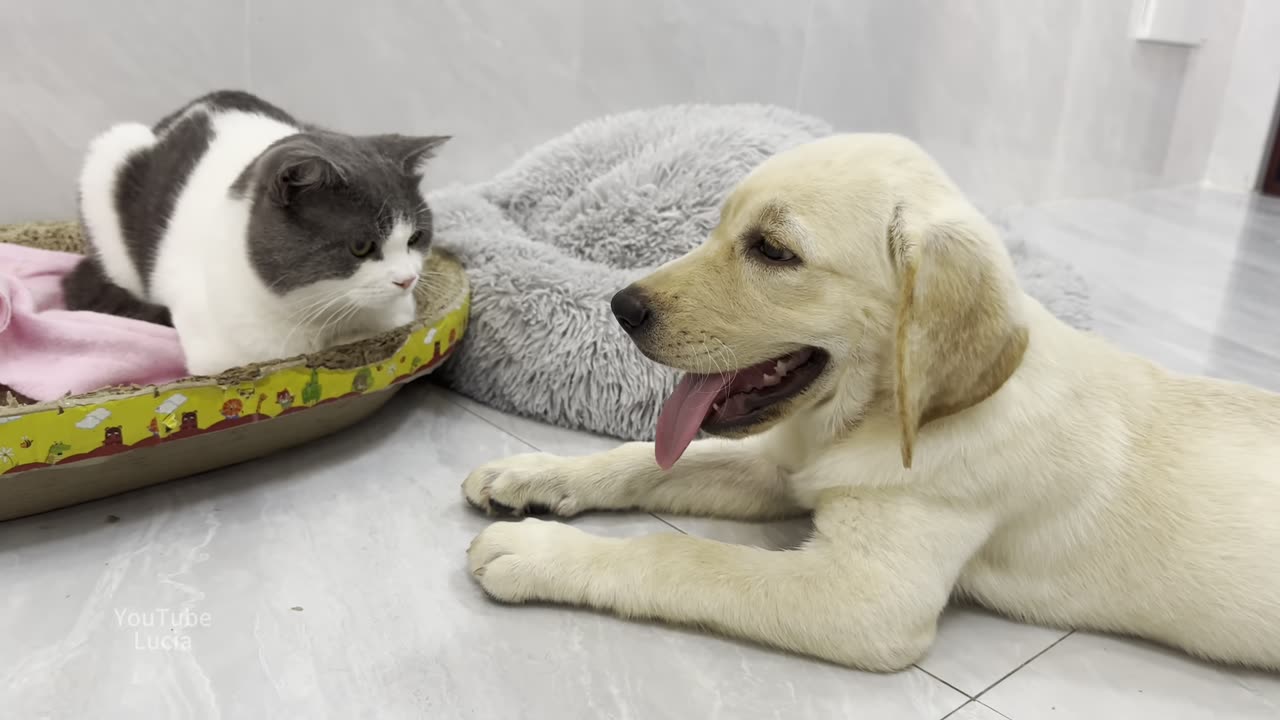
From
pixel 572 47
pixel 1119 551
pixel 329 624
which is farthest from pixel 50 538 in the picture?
Result: pixel 572 47

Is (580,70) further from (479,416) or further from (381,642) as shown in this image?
(381,642)

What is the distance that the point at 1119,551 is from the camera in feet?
4.46

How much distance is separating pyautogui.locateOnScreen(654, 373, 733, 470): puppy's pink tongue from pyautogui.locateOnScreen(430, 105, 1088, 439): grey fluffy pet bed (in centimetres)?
52

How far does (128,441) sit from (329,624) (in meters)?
0.46

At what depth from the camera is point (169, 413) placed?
4.83 feet

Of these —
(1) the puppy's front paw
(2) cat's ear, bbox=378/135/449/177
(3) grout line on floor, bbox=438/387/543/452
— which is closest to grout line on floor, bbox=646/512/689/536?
(1) the puppy's front paw

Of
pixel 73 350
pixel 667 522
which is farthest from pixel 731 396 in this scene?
pixel 73 350

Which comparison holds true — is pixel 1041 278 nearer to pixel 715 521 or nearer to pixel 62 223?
pixel 715 521

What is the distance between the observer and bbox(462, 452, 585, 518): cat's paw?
158 cm

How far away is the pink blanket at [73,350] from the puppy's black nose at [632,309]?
0.96 meters

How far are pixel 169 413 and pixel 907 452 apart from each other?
114 centimetres

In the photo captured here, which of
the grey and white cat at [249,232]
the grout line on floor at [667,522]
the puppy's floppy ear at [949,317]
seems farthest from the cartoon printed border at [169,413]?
the puppy's floppy ear at [949,317]

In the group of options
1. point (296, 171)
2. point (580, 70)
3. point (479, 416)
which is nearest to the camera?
point (296, 171)

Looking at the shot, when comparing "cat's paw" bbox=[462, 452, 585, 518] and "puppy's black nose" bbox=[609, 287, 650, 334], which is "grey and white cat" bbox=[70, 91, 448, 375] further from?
"puppy's black nose" bbox=[609, 287, 650, 334]
